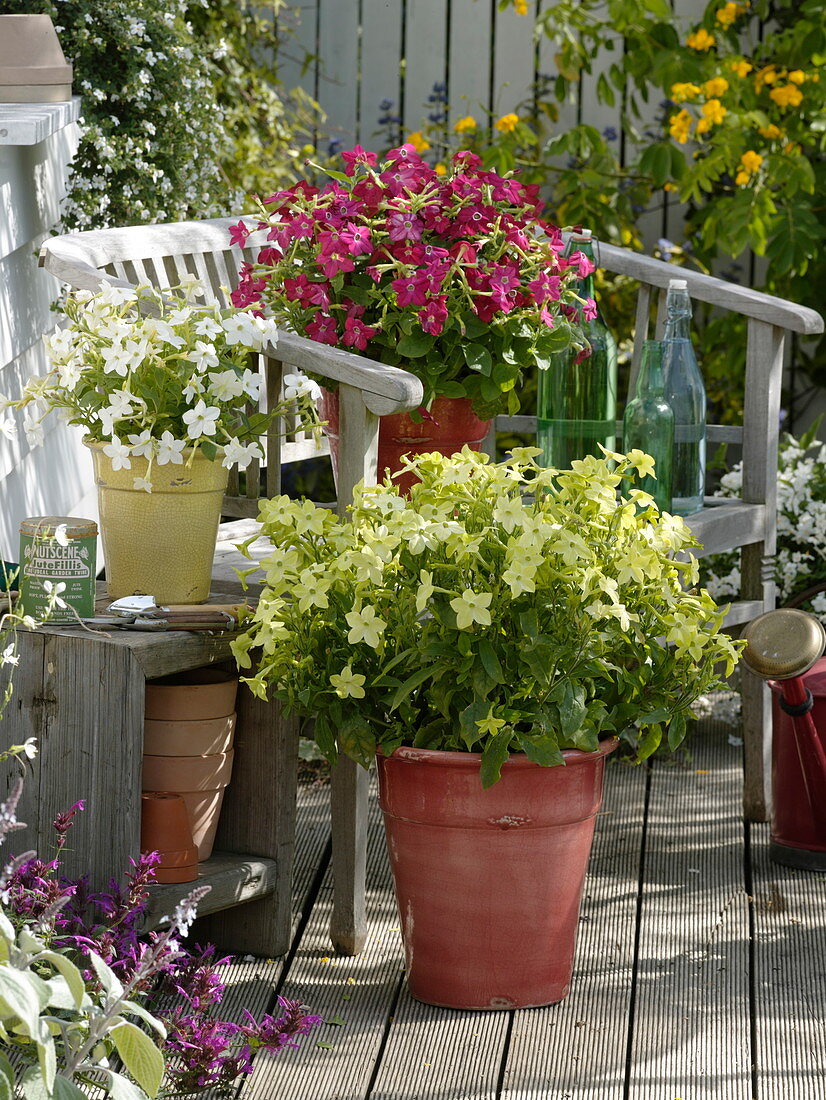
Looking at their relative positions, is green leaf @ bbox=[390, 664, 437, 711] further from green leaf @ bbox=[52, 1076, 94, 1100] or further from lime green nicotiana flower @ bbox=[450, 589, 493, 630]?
green leaf @ bbox=[52, 1076, 94, 1100]

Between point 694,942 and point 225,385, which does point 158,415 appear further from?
point 694,942

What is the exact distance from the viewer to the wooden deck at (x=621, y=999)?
6.35 ft

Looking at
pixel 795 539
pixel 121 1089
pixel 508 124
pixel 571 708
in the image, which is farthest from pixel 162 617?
pixel 508 124

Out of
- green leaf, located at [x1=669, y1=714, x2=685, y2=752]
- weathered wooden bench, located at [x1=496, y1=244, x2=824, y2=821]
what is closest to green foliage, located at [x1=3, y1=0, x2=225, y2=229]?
weathered wooden bench, located at [x1=496, y1=244, x2=824, y2=821]

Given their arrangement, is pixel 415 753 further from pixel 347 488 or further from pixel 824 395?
pixel 824 395

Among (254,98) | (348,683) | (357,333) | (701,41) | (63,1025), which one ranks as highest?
(701,41)

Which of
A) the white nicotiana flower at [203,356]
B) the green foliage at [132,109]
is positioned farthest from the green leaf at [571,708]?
the green foliage at [132,109]

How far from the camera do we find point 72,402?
80.3 inches

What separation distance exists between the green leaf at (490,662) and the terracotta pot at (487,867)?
0.45ft

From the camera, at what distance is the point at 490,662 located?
1878 millimetres

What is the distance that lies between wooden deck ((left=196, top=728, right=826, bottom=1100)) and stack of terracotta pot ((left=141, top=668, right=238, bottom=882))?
0.79 feet

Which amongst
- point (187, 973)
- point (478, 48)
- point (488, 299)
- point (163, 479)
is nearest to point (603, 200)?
point (478, 48)

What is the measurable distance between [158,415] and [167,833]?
0.57 metres

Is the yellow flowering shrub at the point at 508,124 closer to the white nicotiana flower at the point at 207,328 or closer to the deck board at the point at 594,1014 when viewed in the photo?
the deck board at the point at 594,1014
